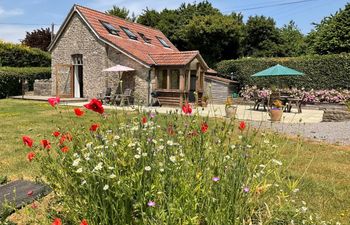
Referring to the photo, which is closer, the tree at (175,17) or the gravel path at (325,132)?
the gravel path at (325,132)

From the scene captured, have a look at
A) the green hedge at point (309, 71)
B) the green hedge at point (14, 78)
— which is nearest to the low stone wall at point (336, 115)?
the green hedge at point (309, 71)

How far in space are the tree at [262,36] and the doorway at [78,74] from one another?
21.8 m

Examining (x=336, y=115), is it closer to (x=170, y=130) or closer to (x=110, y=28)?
(x=170, y=130)

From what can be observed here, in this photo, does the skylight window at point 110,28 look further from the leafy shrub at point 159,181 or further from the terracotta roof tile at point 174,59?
the leafy shrub at point 159,181

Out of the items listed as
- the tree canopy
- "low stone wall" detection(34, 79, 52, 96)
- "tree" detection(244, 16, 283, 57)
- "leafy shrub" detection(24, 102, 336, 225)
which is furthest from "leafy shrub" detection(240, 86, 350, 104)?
"leafy shrub" detection(24, 102, 336, 225)

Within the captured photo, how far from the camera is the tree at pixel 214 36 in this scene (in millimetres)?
34188

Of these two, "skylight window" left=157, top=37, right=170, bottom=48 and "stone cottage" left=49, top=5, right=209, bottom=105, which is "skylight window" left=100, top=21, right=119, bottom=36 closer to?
"stone cottage" left=49, top=5, right=209, bottom=105

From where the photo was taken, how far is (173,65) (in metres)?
19.5

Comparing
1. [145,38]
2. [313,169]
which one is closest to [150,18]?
[145,38]

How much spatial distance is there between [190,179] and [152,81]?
58.5ft

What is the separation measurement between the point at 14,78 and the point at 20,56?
7020mm

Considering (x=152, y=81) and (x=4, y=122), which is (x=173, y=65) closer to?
(x=152, y=81)

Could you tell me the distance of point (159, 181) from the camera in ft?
7.32

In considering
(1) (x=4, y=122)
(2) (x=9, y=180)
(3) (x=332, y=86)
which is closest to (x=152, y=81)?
(1) (x=4, y=122)
